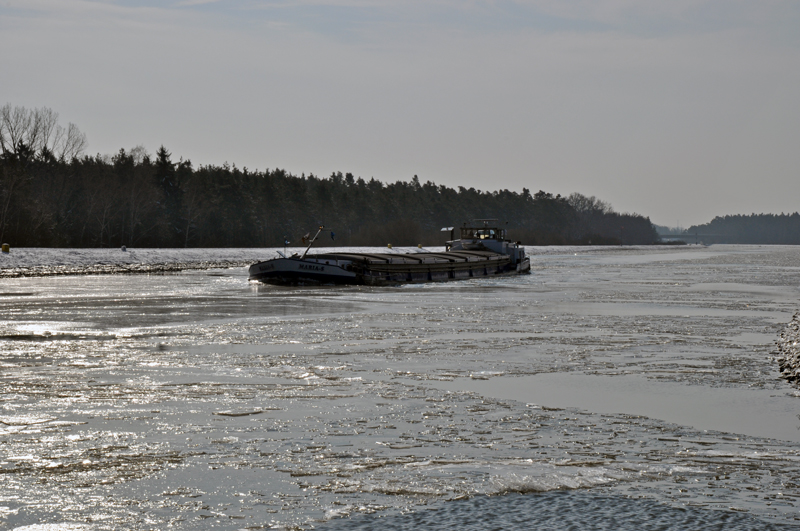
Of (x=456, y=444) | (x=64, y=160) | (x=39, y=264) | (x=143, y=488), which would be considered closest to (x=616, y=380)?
(x=456, y=444)

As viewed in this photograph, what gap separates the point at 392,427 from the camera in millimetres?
9422

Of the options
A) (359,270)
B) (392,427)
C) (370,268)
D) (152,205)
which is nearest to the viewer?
(392,427)

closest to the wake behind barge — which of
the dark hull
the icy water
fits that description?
the dark hull

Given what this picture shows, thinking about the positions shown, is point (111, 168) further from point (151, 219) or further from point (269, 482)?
point (269, 482)

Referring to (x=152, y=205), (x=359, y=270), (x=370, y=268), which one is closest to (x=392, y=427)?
(x=359, y=270)

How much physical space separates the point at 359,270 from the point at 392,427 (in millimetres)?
34839

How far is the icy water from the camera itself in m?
6.49

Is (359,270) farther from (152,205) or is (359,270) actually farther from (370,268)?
(152,205)

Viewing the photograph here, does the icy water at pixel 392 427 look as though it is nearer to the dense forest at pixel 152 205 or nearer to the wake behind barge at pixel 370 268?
the wake behind barge at pixel 370 268

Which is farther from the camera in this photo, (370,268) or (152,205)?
(152,205)

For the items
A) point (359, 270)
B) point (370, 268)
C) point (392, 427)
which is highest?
point (370, 268)

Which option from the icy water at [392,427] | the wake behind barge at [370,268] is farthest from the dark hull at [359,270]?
the icy water at [392,427]

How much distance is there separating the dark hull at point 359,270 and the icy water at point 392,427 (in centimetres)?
2203

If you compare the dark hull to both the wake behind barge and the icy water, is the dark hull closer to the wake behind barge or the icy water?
the wake behind barge
